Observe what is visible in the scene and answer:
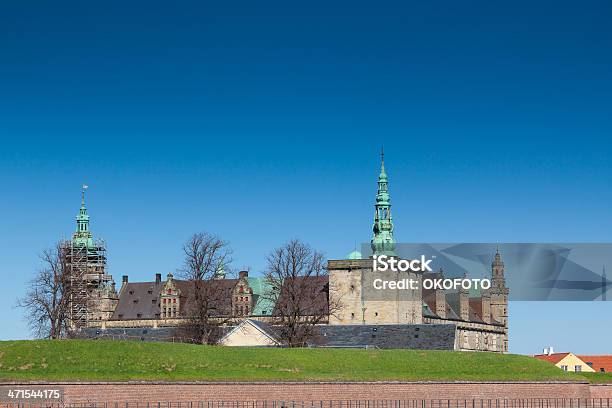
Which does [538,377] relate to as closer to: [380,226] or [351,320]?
[351,320]

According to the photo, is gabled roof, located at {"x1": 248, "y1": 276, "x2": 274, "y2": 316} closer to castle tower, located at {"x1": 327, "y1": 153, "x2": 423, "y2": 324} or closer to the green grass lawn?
castle tower, located at {"x1": 327, "y1": 153, "x2": 423, "y2": 324}

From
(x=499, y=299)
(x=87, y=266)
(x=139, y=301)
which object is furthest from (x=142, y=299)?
(x=499, y=299)

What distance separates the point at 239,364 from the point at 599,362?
53731 mm

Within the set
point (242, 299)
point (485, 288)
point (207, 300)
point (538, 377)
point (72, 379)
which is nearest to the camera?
point (72, 379)

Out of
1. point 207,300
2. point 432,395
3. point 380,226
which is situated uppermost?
point 380,226

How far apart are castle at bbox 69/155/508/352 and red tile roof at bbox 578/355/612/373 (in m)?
12.0

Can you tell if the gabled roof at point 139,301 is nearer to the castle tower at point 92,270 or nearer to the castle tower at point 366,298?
the castle tower at point 92,270

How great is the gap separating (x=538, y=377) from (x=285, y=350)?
14417mm

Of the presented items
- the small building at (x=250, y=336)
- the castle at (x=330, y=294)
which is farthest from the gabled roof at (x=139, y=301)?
the small building at (x=250, y=336)

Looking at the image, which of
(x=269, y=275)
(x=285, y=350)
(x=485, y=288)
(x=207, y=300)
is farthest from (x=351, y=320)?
(x=285, y=350)

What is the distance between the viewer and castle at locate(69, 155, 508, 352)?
354 ft

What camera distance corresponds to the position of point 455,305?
4921 inches

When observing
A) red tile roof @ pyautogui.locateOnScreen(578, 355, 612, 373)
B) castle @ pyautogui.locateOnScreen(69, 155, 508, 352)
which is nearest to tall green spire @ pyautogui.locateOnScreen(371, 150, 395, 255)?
castle @ pyautogui.locateOnScreen(69, 155, 508, 352)

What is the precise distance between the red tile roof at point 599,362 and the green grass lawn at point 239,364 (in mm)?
36353
